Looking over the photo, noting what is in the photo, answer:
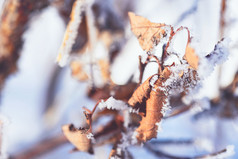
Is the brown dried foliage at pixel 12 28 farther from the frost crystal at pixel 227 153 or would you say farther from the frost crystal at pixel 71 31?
the frost crystal at pixel 227 153

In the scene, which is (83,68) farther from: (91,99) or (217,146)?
(217,146)

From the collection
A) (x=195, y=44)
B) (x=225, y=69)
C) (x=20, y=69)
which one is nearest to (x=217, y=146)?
(x=225, y=69)

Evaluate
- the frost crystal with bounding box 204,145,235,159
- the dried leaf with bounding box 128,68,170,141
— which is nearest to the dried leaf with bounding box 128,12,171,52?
the dried leaf with bounding box 128,68,170,141

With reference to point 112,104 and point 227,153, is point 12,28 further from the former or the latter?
point 227,153

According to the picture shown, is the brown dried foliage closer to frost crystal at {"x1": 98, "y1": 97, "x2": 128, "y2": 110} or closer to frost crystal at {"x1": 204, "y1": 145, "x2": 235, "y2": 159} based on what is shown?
frost crystal at {"x1": 98, "y1": 97, "x2": 128, "y2": 110}

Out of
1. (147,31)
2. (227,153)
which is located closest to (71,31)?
(147,31)
